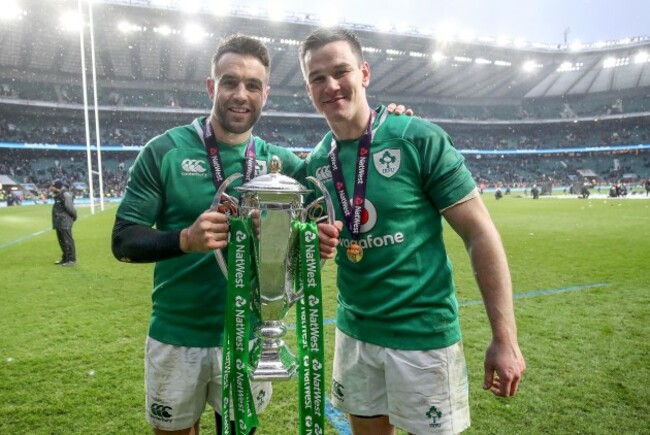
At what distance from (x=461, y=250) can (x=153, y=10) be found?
33208 mm

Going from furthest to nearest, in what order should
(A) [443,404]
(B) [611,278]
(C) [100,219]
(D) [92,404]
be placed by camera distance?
(C) [100,219]
(B) [611,278]
(D) [92,404]
(A) [443,404]

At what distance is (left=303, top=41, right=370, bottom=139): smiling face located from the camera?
77.5 inches

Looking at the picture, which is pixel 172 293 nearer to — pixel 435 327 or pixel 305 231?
pixel 305 231

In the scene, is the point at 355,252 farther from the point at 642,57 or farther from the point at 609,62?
the point at 609,62

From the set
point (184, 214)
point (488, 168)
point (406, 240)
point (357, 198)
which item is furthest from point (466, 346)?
point (488, 168)

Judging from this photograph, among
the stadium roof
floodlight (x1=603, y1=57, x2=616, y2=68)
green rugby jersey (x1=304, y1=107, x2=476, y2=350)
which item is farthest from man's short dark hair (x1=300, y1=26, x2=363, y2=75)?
floodlight (x1=603, y1=57, x2=616, y2=68)

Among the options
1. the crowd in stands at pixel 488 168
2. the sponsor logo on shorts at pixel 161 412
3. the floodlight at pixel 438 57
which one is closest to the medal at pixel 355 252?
the sponsor logo on shorts at pixel 161 412

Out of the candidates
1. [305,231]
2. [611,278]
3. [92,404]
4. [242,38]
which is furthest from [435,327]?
[611,278]

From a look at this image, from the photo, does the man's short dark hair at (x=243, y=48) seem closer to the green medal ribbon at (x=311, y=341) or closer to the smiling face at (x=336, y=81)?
the smiling face at (x=336, y=81)

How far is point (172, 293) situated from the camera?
2.21 m

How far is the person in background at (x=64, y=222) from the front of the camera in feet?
30.5

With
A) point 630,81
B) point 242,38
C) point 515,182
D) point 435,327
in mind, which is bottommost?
point 515,182

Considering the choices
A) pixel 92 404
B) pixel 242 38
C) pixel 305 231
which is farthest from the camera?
pixel 92 404

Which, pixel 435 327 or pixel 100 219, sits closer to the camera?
pixel 435 327
